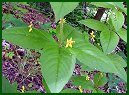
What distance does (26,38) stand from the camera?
4.06 feet

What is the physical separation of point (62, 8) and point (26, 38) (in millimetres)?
352

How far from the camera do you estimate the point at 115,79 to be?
159 inches

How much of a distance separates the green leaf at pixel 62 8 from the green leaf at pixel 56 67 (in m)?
0.24

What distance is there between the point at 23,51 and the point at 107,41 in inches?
94.8

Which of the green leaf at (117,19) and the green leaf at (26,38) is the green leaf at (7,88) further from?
the green leaf at (117,19)

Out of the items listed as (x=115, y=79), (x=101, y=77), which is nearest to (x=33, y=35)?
(x=101, y=77)

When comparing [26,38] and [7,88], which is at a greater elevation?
[26,38]

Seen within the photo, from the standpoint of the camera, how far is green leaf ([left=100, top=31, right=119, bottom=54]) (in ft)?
4.49

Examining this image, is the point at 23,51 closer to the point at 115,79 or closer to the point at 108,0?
the point at 115,79

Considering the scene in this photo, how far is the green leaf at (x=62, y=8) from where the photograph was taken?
919 mm

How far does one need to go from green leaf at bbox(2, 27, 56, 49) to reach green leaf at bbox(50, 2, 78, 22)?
0.30 m

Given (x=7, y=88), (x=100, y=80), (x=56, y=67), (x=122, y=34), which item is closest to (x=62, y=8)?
(x=56, y=67)

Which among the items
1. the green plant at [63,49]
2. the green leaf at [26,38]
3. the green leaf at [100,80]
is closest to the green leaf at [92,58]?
the green plant at [63,49]

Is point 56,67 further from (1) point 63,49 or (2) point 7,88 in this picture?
(2) point 7,88
